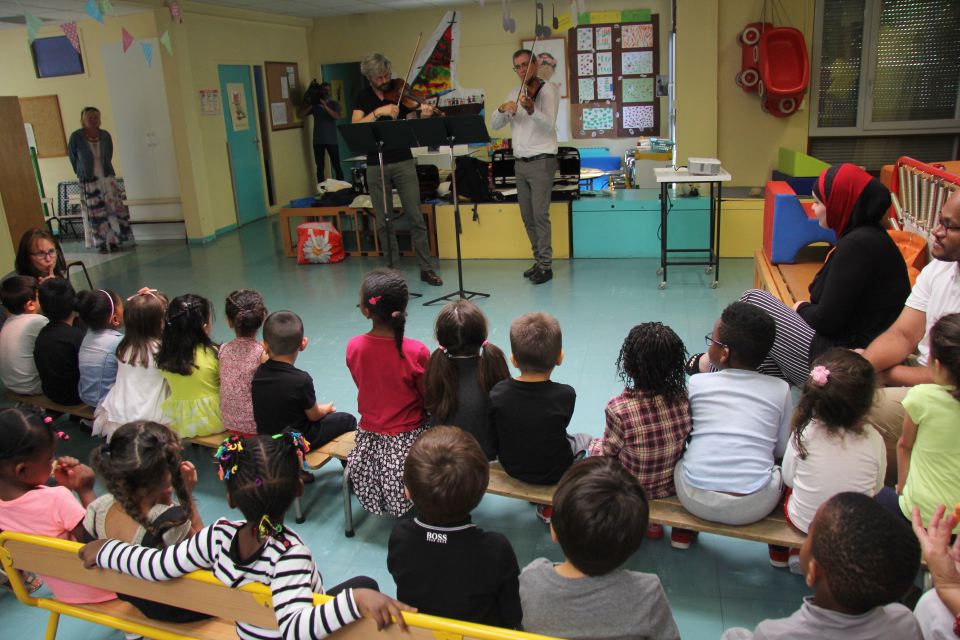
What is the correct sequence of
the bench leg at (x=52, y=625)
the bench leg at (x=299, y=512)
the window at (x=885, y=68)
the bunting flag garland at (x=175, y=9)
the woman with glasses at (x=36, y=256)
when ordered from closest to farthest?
the bench leg at (x=52, y=625)
the bench leg at (x=299, y=512)
the woman with glasses at (x=36, y=256)
the window at (x=885, y=68)
the bunting flag garland at (x=175, y=9)

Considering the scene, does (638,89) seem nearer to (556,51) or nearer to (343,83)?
(556,51)

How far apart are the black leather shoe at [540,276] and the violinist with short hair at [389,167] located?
29.0 inches

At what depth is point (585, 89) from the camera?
346 inches

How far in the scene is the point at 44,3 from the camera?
20.9 feet

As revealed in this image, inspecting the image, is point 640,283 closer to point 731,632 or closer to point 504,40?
point 731,632

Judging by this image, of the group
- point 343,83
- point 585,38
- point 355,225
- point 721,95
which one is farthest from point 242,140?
point 721,95

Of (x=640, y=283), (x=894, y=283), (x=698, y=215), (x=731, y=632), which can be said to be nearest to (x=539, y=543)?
(x=731, y=632)

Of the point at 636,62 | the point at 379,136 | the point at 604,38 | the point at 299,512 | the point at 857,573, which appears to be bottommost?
the point at 299,512

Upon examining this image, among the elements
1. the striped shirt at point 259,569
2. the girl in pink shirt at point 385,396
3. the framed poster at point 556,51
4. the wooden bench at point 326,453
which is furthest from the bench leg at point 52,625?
the framed poster at point 556,51

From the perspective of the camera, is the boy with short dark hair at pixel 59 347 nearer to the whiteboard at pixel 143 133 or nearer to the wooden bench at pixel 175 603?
the wooden bench at pixel 175 603

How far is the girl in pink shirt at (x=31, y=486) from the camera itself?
2041mm

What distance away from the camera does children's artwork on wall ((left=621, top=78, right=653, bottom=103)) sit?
8.56 m

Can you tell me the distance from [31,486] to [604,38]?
7.94 m

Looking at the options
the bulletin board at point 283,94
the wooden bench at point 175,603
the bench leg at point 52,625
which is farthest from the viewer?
the bulletin board at point 283,94
